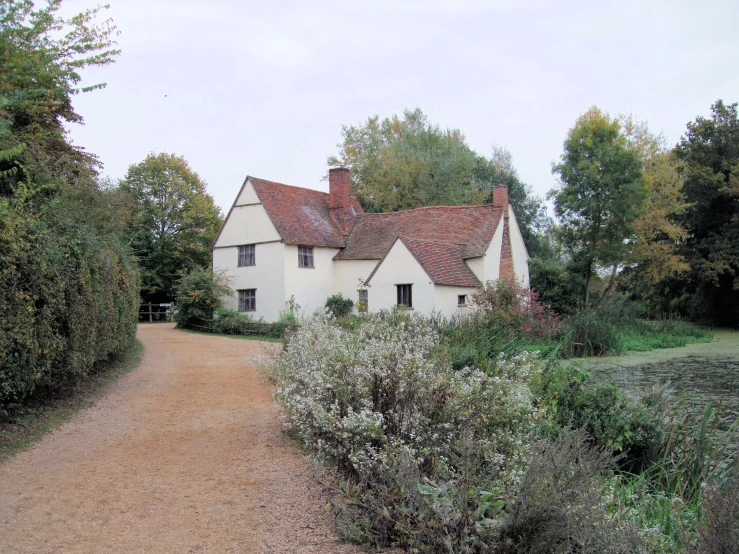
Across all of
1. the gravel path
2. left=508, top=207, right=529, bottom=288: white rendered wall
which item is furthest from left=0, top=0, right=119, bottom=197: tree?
left=508, top=207, right=529, bottom=288: white rendered wall

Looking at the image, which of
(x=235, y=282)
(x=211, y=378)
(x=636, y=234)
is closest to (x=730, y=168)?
(x=636, y=234)

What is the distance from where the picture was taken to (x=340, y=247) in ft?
105

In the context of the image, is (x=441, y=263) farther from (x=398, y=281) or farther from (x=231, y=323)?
(x=231, y=323)

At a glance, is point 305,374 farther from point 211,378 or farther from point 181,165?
point 181,165

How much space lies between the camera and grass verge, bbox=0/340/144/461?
7840 mm

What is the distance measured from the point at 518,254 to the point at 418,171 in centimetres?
1268

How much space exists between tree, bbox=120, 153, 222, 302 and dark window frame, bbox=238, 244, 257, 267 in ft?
39.0

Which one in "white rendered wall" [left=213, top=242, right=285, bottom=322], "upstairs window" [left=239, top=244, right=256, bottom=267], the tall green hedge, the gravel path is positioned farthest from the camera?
"upstairs window" [left=239, top=244, right=256, bottom=267]

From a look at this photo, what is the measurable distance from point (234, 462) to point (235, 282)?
80.9ft

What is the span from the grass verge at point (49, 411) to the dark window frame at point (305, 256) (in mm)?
16452

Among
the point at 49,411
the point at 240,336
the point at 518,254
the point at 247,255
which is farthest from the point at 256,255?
the point at 49,411

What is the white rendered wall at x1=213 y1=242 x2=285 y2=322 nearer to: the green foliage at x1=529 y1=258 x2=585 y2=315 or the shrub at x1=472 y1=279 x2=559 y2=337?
the shrub at x1=472 y1=279 x2=559 y2=337

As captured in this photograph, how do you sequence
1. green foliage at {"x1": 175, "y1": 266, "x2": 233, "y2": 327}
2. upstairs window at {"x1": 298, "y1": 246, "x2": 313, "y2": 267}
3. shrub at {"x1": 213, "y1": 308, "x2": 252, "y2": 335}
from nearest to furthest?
shrub at {"x1": 213, "y1": 308, "x2": 252, "y2": 335}, green foliage at {"x1": 175, "y1": 266, "x2": 233, "y2": 327}, upstairs window at {"x1": 298, "y1": 246, "x2": 313, "y2": 267}

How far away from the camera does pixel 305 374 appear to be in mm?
6629
